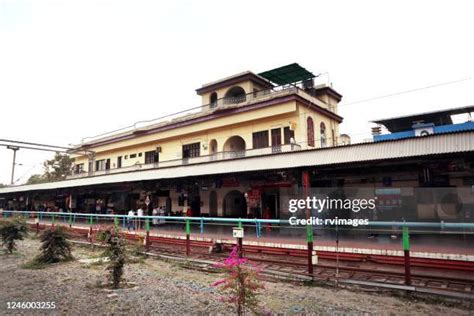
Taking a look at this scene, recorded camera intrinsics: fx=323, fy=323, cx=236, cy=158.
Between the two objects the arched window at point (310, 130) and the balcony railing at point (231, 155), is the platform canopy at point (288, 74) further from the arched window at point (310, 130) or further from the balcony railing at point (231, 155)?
the balcony railing at point (231, 155)

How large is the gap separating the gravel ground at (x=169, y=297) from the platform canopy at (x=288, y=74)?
55.7ft

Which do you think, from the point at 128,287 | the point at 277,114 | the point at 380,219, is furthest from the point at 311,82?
the point at 128,287

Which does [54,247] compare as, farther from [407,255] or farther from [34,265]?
[407,255]

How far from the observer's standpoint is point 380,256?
28.6 ft

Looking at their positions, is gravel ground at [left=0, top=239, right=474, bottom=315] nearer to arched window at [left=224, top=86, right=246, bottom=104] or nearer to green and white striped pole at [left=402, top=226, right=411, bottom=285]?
green and white striped pole at [left=402, top=226, right=411, bottom=285]

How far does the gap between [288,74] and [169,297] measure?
19537 mm

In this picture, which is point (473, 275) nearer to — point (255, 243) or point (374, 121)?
point (255, 243)

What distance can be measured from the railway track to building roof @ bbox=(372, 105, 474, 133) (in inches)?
789

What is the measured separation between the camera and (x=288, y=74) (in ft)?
76.3

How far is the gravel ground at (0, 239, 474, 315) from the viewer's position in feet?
18.9

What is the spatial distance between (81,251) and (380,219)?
39.2 feet

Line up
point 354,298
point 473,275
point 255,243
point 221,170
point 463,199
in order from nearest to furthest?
point 354,298 < point 473,275 < point 255,243 < point 463,199 < point 221,170

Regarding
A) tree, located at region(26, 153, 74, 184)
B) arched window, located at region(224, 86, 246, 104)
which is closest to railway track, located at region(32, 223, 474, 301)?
arched window, located at region(224, 86, 246, 104)

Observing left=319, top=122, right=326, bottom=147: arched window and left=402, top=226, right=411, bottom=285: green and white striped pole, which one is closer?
left=402, top=226, right=411, bottom=285: green and white striped pole
